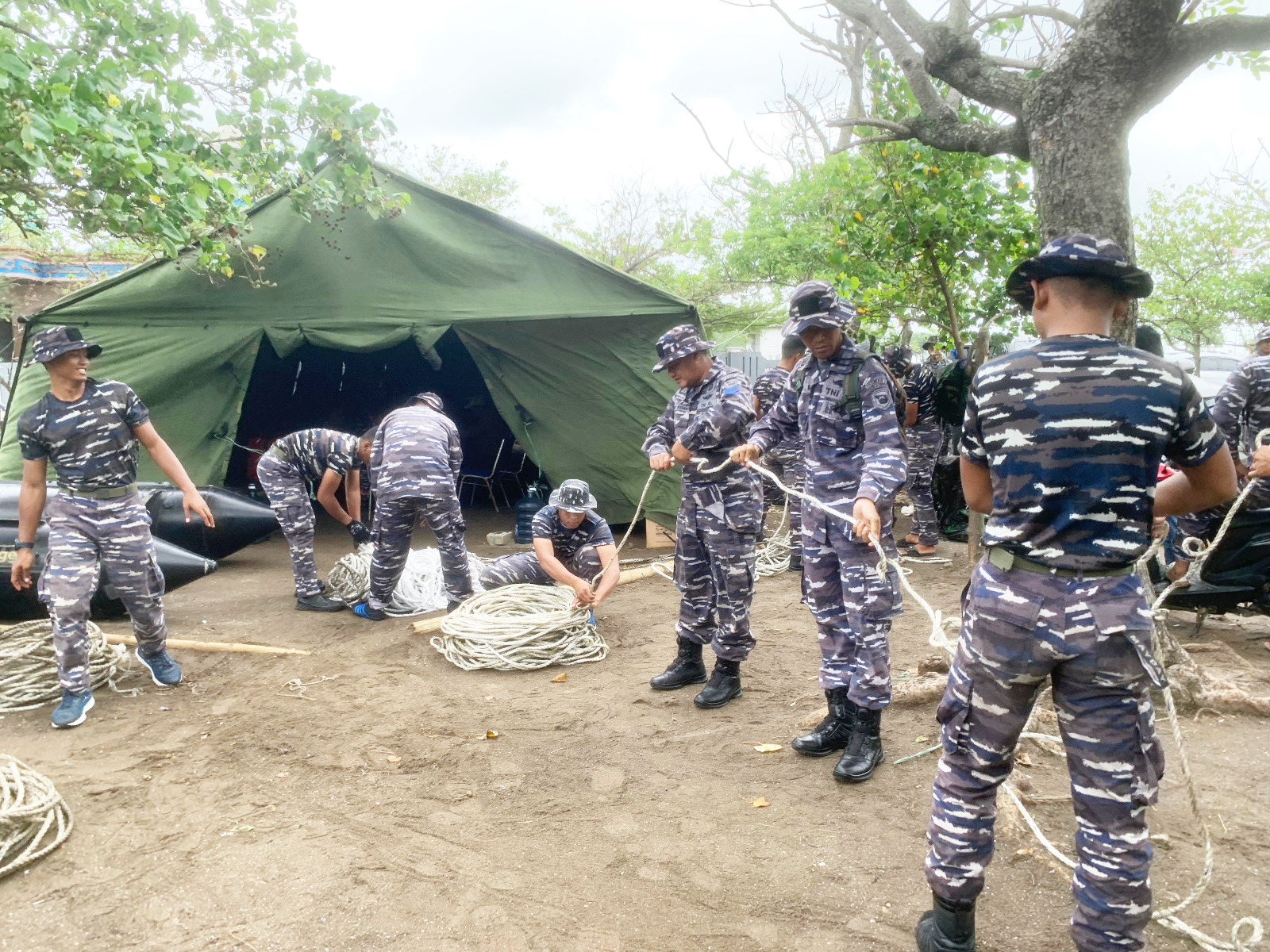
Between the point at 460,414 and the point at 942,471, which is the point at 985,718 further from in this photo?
the point at 460,414

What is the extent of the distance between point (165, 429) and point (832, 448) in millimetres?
6520

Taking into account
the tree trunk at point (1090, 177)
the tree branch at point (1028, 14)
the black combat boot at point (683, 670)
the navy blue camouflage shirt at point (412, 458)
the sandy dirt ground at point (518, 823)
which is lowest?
the sandy dirt ground at point (518, 823)

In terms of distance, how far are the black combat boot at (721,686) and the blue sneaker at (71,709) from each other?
2.90 metres

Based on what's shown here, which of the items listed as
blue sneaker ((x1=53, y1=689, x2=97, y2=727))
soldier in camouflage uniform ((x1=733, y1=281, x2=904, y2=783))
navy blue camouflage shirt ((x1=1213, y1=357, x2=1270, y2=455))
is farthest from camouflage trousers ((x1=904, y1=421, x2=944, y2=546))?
blue sneaker ((x1=53, y1=689, x2=97, y2=727))

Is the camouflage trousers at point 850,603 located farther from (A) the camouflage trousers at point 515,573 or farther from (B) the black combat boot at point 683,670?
(A) the camouflage trousers at point 515,573

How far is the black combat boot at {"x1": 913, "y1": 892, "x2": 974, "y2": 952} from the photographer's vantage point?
2128 mm

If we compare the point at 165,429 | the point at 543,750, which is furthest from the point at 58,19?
the point at 543,750

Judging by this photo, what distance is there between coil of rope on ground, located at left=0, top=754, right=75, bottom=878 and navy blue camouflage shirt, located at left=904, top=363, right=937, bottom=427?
21.2 ft

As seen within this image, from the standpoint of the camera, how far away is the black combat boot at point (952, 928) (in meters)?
2.13

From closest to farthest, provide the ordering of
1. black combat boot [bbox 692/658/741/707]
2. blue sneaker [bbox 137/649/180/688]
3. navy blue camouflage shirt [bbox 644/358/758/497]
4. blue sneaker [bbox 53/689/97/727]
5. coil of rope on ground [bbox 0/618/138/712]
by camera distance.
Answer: navy blue camouflage shirt [bbox 644/358/758/497] → blue sneaker [bbox 53/689/97/727] → black combat boot [bbox 692/658/741/707] → coil of rope on ground [bbox 0/618/138/712] → blue sneaker [bbox 137/649/180/688]

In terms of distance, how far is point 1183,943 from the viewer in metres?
2.24

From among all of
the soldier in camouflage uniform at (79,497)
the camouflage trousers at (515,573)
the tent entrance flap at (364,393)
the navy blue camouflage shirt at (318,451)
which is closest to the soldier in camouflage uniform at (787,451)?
the camouflage trousers at (515,573)

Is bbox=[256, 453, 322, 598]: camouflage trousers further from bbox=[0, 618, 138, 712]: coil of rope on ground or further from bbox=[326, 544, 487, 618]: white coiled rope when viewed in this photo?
bbox=[0, 618, 138, 712]: coil of rope on ground

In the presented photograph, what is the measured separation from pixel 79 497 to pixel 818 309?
3517 mm
